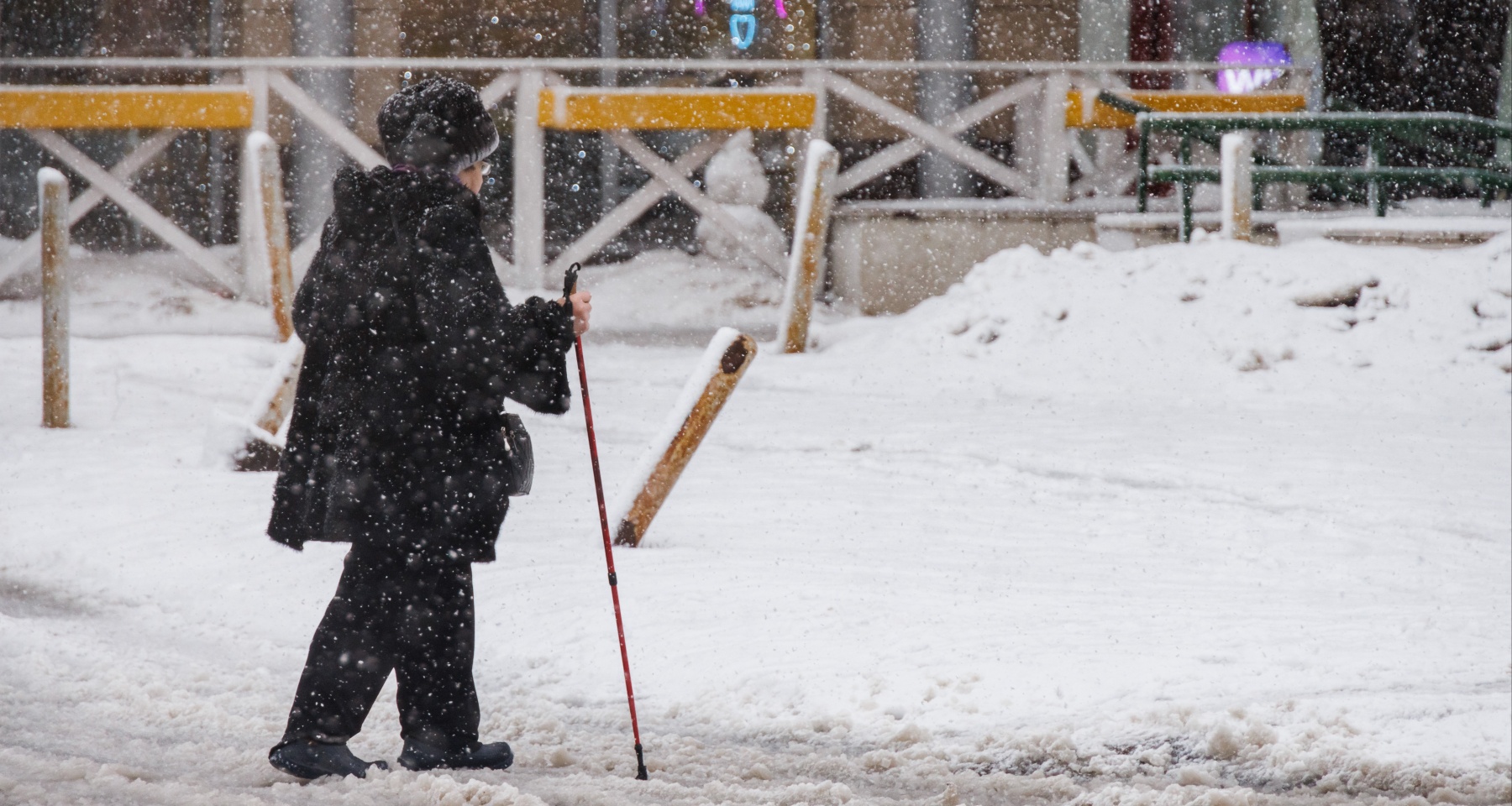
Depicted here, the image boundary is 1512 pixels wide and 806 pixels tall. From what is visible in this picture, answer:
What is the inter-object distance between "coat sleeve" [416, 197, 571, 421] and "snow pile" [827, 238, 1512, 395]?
6.26 metres

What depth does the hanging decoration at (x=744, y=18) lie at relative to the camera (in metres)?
13.2

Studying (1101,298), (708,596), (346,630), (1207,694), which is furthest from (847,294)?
(346,630)

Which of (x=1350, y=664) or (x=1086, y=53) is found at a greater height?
(x=1086, y=53)

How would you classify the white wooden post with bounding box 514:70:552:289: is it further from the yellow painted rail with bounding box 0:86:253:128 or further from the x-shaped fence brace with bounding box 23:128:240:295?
the x-shaped fence brace with bounding box 23:128:240:295

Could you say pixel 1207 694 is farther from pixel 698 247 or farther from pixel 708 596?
pixel 698 247

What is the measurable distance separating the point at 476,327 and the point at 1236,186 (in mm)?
8196

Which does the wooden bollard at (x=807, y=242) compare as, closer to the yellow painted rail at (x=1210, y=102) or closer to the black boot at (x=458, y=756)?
the yellow painted rail at (x=1210, y=102)

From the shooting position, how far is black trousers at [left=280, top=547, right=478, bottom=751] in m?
3.11

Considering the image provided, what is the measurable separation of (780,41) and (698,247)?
2.00 meters

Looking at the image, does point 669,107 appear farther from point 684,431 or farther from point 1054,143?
point 684,431

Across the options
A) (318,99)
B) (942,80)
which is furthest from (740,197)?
(318,99)

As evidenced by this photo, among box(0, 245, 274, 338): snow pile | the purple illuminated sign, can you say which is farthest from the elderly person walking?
the purple illuminated sign

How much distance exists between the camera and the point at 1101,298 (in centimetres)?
977

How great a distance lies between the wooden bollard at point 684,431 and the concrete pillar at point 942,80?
7357 mm
